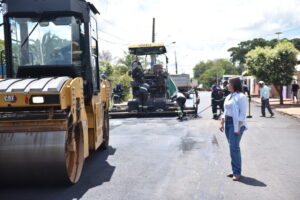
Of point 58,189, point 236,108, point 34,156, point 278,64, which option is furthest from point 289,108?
point 34,156

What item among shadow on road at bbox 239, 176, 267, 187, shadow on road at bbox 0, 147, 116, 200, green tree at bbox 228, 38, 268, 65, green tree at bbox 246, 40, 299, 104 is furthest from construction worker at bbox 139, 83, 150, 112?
green tree at bbox 228, 38, 268, 65

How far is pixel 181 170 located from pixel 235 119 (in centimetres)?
138

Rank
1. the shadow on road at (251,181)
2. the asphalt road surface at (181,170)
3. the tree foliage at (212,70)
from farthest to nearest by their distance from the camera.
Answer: the tree foliage at (212,70) → the shadow on road at (251,181) → the asphalt road surface at (181,170)

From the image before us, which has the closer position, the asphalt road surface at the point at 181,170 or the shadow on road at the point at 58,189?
the shadow on road at the point at 58,189

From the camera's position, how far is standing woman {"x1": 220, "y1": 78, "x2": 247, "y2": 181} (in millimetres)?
5891

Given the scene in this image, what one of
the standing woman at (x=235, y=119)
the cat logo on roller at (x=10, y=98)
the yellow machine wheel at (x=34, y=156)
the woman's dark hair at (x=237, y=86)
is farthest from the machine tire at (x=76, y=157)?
the woman's dark hair at (x=237, y=86)

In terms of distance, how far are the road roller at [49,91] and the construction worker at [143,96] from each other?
7.80 meters

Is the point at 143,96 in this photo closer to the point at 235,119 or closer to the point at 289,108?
the point at 289,108

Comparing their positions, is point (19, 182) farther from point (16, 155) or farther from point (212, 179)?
point (212, 179)

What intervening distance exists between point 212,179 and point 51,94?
280 cm

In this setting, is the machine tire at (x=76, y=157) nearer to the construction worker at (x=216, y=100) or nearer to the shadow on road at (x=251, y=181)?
the shadow on road at (x=251, y=181)

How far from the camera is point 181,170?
654cm

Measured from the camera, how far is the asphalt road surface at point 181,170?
5.21 m

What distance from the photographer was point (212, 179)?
5.92 m
